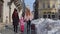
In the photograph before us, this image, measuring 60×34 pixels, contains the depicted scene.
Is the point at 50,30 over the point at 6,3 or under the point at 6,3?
under

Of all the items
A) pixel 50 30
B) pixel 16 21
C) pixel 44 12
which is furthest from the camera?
pixel 44 12

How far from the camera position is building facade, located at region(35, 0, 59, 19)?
59469 millimetres

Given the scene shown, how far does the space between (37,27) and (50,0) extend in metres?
51.2

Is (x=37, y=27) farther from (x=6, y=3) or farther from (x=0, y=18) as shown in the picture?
(x=6, y=3)

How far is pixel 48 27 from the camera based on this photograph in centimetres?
1003

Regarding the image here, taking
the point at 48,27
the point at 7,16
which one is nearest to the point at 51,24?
the point at 48,27

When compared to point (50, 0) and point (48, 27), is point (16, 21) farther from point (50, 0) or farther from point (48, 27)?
point (50, 0)

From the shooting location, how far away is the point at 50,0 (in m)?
62.2

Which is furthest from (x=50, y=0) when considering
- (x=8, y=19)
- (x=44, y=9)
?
(x=8, y=19)

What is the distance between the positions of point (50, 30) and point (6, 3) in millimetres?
23064

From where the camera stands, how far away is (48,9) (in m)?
60.2

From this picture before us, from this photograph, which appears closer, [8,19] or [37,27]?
[37,27]

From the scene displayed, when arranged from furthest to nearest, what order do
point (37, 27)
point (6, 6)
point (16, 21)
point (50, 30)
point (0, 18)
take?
point (6, 6)
point (0, 18)
point (16, 21)
point (37, 27)
point (50, 30)

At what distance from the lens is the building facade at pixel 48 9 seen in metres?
59.5
